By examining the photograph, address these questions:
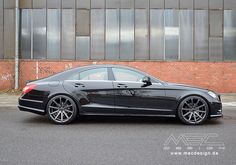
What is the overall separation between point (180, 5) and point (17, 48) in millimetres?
8552

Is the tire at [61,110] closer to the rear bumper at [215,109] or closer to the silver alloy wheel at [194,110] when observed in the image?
the silver alloy wheel at [194,110]

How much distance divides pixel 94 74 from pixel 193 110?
266cm

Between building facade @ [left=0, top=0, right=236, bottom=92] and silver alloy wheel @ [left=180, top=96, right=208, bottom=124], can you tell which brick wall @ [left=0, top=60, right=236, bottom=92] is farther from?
silver alloy wheel @ [left=180, top=96, right=208, bottom=124]

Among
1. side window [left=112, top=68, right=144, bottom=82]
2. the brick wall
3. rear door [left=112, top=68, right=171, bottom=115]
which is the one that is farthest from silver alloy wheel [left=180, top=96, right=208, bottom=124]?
the brick wall

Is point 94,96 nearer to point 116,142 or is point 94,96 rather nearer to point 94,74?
point 94,74

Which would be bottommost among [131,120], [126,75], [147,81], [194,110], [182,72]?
[131,120]

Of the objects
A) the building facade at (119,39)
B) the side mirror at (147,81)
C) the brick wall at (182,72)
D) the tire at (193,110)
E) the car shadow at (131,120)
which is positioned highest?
the building facade at (119,39)

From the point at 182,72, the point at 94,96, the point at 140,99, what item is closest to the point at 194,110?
the point at 140,99

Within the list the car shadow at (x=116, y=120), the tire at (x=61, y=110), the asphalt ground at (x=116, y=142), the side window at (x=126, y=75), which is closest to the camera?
the asphalt ground at (x=116, y=142)

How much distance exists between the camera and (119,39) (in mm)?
18125

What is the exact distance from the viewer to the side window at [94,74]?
8.99 m

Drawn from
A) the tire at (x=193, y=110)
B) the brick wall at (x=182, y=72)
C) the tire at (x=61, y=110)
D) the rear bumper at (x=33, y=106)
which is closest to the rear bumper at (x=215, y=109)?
the tire at (x=193, y=110)

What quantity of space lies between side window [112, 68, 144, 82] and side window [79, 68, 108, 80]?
26 cm

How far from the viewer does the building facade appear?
18031mm
